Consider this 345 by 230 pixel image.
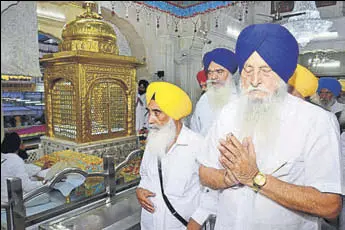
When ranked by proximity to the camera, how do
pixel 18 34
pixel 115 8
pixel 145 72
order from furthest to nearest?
1. pixel 145 72
2. pixel 115 8
3. pixel 18 34

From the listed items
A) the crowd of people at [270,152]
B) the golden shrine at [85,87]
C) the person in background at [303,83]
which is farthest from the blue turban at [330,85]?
the golden shrine at [85,87]

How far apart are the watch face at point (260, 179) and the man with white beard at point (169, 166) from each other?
0.43 metres

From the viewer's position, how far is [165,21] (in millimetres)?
1464

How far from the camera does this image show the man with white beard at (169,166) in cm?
107

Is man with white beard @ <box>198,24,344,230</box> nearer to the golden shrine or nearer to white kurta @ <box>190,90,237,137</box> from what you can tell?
white kurta @ <box>190,90,237,137</box>

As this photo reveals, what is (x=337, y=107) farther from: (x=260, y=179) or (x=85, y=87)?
(x=85, y=87)

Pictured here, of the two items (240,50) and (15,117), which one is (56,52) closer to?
(15,117)

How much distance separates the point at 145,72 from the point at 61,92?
569 mm

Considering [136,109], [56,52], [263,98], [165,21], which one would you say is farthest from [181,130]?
[56,52]

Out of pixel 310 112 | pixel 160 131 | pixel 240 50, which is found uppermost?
pixel 240 50

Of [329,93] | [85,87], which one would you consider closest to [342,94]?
[329,93]

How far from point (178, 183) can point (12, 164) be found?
751mm

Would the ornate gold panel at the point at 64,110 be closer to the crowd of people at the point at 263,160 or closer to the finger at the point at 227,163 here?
the crowd of people at the point at 263,160

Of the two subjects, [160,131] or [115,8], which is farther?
[115,8]
